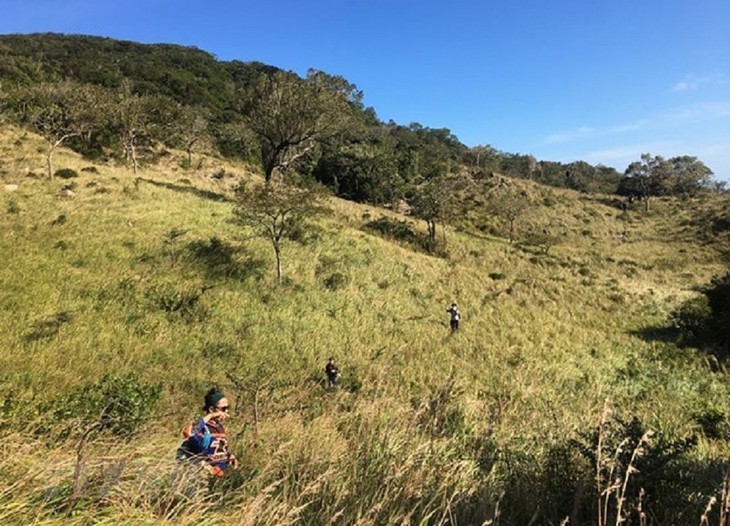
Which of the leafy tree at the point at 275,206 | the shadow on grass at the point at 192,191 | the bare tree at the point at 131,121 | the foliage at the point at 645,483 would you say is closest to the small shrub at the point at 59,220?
the leafy tree at the point at 275,206

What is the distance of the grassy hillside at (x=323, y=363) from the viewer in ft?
10.6

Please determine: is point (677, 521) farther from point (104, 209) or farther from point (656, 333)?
point (104, 209)

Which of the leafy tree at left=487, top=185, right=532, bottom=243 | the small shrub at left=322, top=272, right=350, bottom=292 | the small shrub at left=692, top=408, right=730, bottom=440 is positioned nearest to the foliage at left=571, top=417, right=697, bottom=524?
the small shrub at left=692, top=408, right=730, bottom=440

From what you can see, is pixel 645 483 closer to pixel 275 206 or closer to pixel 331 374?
pixel 331 374

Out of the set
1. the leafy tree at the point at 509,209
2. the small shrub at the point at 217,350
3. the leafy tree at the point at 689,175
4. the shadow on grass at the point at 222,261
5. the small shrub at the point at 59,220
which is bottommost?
the small shrub at the point at 217,350

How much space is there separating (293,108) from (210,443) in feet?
106

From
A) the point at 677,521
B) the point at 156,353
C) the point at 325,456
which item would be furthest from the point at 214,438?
the point at 156,353

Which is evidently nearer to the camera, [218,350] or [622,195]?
[218,350]

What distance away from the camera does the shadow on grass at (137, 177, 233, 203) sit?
33466mm

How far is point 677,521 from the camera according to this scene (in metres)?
3.34

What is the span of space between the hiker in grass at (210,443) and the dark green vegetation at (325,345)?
0.81 ft

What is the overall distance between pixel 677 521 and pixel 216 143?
65193 millimetres

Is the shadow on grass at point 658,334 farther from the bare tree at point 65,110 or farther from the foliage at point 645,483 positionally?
the bare tree at point 65,110

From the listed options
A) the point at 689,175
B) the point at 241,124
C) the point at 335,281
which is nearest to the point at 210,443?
the point at 335,281
